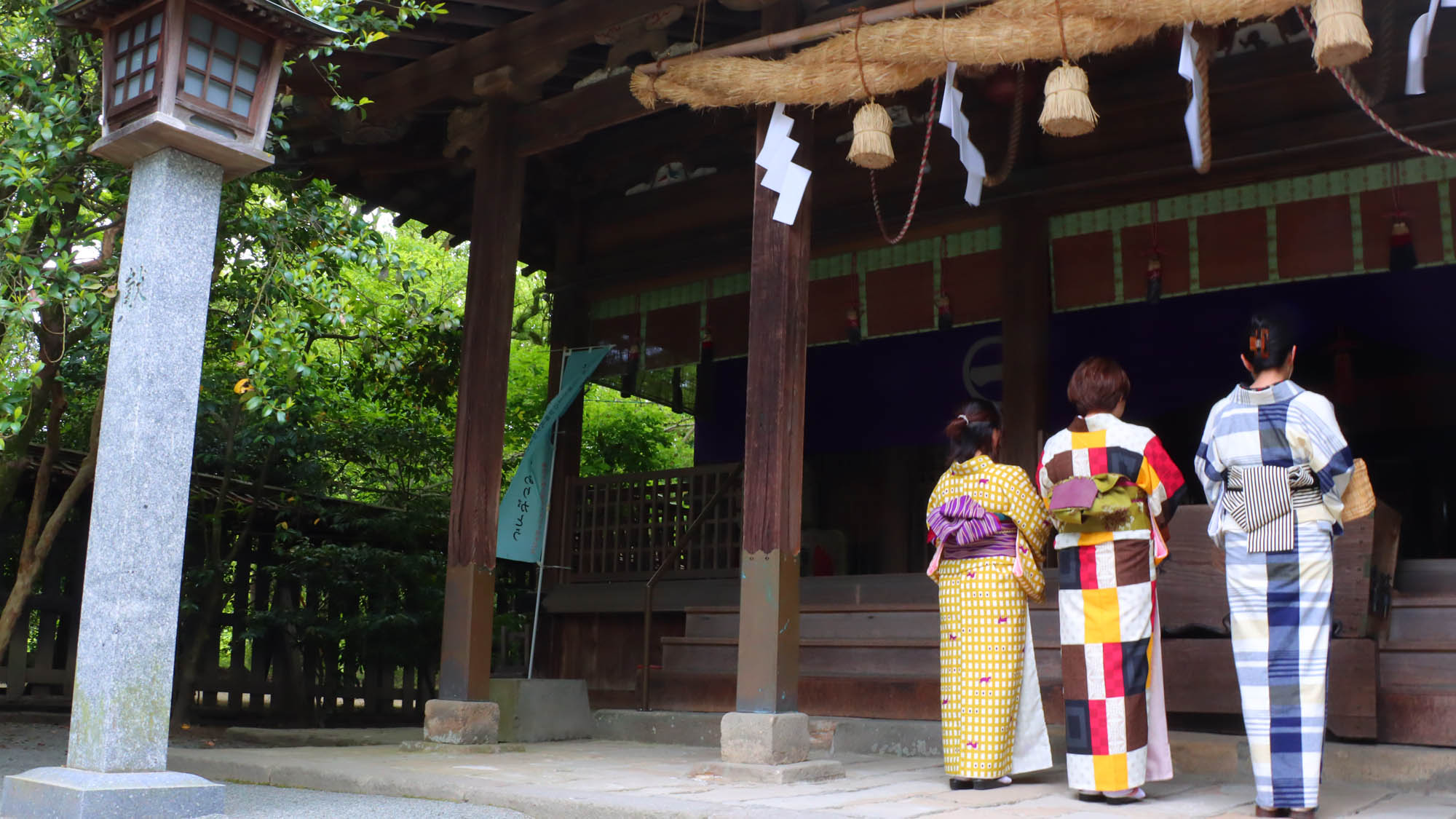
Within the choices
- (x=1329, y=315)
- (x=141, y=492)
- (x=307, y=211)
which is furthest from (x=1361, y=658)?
(x=307, y=211)

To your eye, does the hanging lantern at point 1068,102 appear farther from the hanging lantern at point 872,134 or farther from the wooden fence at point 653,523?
the wooden fence at point 653,523

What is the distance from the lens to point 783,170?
5.66 metres

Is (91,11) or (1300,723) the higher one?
(91,11)

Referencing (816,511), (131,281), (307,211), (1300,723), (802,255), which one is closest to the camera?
(1300,723)

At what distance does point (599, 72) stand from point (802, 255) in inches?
92.6

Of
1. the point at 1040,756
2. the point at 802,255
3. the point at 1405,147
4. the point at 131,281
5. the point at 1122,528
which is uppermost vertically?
the point at 1405,147

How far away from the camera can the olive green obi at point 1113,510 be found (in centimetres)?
456

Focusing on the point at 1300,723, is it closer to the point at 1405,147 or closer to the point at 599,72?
the point at 1405,147

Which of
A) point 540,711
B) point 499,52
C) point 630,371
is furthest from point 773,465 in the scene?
point 630,371

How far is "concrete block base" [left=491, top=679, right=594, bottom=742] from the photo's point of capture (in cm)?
710

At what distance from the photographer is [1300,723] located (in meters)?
4.07

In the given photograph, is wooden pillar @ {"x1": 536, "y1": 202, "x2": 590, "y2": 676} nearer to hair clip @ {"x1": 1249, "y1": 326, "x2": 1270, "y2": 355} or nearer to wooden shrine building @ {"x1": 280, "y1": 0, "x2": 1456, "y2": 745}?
wooden shrine building @ {"x1": 280, "y1": 0, "x2": 1456, "y2": 745}

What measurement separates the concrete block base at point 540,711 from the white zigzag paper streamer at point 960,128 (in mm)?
3898

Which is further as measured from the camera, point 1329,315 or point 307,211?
point 1329,315
